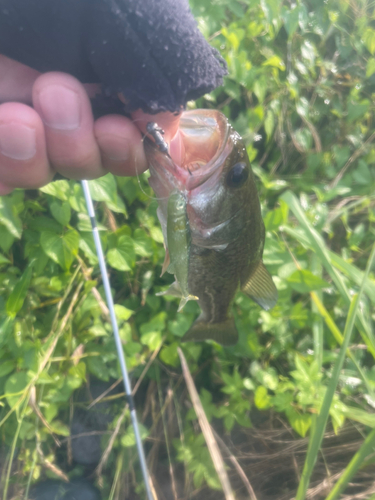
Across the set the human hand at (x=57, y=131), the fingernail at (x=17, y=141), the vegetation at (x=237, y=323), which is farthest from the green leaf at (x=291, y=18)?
the fingernail at (x=17, y=141)

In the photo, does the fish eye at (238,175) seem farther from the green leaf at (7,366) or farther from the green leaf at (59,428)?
the green leaf at (59,428)

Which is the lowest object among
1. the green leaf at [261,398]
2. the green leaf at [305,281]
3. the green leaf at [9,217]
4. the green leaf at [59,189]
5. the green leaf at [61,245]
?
the green leaf at [261,398]

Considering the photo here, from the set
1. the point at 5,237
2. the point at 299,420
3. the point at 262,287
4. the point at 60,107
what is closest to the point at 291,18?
the point at 262,287

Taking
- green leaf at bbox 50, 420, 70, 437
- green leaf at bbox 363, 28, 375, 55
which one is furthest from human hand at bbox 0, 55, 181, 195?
green leaf at bbox 363, 28, 375, 55

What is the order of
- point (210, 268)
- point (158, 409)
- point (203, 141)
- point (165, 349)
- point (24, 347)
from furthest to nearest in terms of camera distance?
point (158, 409) < point (165, 349) < point (24, 347) < point (210, 268) < point (203, 141)

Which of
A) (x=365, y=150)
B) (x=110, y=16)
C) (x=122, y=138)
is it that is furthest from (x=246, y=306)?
(x=365, y=150)

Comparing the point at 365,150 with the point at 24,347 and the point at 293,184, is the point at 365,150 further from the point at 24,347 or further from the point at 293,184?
the point at 24,347
